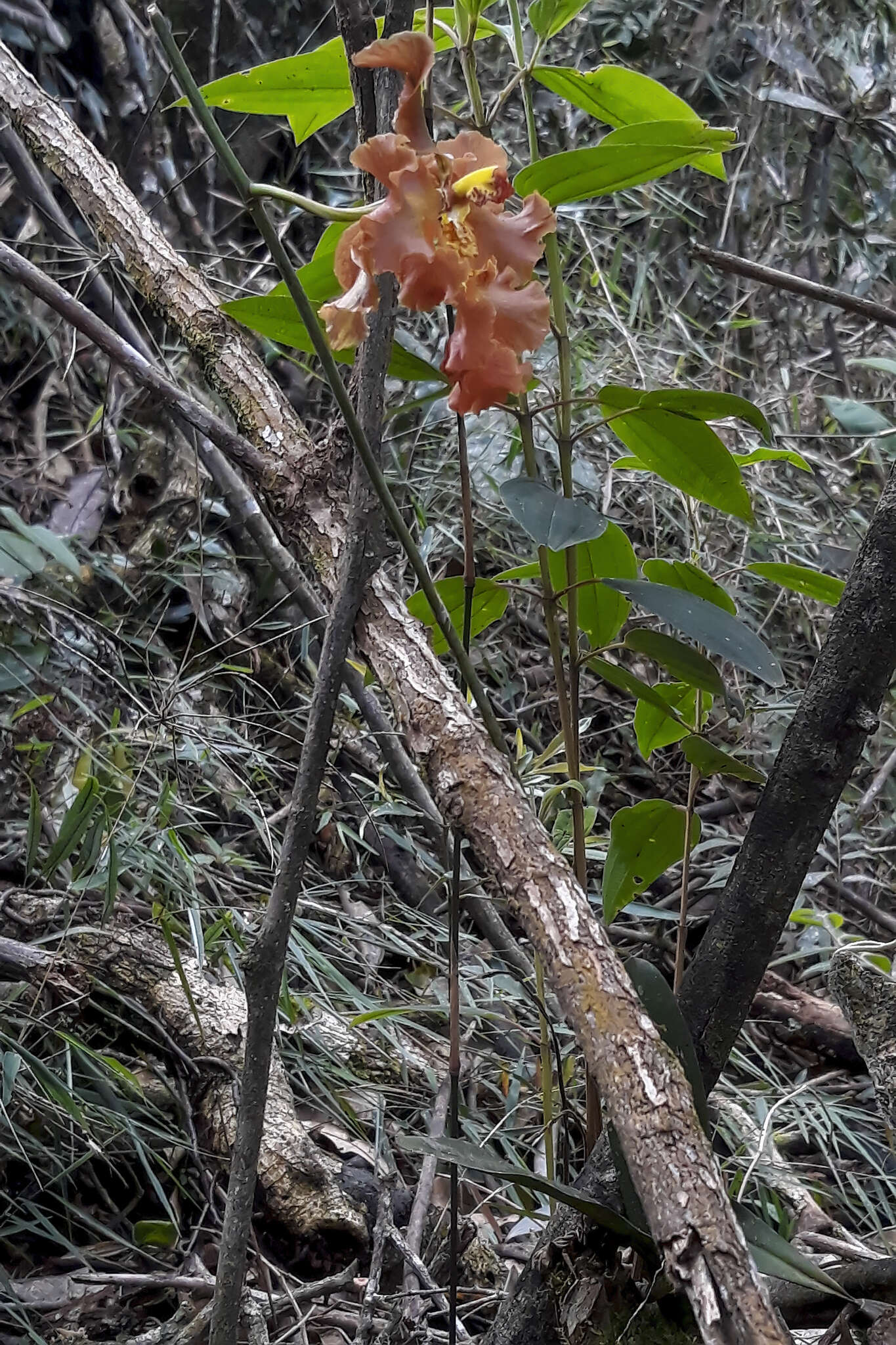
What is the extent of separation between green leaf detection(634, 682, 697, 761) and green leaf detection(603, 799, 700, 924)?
7cm

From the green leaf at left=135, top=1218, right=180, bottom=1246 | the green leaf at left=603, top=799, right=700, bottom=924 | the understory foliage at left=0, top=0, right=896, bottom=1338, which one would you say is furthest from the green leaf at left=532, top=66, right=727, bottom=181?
the green leaf at left=135, top=1218, right=180, bottom=1246

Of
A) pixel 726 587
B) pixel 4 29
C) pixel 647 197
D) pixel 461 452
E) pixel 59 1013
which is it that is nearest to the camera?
pixel 461 452

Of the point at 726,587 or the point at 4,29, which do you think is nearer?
the point at 4,29

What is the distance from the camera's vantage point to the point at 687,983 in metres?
0.68

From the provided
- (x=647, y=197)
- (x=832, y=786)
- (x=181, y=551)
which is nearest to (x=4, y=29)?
(x=181, y=551)

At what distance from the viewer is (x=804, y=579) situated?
0.73 m

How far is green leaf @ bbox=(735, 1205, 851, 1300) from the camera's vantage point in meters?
0.55

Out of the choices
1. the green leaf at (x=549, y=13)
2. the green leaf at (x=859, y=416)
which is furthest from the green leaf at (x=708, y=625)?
the green leaf at (x=859, y=416)

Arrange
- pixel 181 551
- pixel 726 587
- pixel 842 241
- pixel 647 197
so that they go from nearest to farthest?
pixel 181 551, pixel 726 587, pixel 647 197, pixel 842 241

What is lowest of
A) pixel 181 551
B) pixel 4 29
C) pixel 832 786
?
pixel 181 551

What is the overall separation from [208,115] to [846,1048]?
1.44 m

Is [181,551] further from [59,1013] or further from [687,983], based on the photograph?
[687,983]

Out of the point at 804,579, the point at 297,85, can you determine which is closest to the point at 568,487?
the point at 804,579

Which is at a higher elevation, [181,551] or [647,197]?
[647,197]
